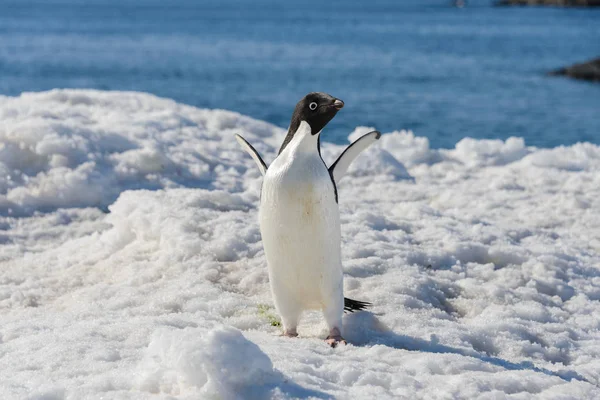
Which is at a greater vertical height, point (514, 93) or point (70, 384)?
point (70, 384)

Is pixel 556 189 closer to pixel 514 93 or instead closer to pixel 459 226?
pixel 459 226

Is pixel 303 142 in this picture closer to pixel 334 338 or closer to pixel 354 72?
pixel 334 338

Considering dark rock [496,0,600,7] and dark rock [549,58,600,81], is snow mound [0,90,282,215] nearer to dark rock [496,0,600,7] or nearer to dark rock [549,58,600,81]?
dark rock [549,58,600,81]

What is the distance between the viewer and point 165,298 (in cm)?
495

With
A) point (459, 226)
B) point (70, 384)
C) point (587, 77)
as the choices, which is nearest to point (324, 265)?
point (70, 384)

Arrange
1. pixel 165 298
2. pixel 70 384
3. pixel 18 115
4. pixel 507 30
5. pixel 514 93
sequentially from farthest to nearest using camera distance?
pixel 507 30 → pixel 514 93 → pixel 18 115 → pixel 165 298 → pixel 70 384

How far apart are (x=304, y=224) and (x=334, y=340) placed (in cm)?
61

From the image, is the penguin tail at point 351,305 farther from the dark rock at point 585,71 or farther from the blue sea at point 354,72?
the dark rock at point 585,71

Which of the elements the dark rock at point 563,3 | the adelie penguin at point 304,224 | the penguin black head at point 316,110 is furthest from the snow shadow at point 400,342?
the dark rock at point 563,3

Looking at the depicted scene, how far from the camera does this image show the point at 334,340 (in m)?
4.28

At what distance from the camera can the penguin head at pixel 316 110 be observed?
428 centimetres

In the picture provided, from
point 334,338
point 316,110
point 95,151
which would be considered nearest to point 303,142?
point 316,110

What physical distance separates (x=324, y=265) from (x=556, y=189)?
516cm

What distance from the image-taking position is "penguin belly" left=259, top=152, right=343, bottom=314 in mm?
4211
